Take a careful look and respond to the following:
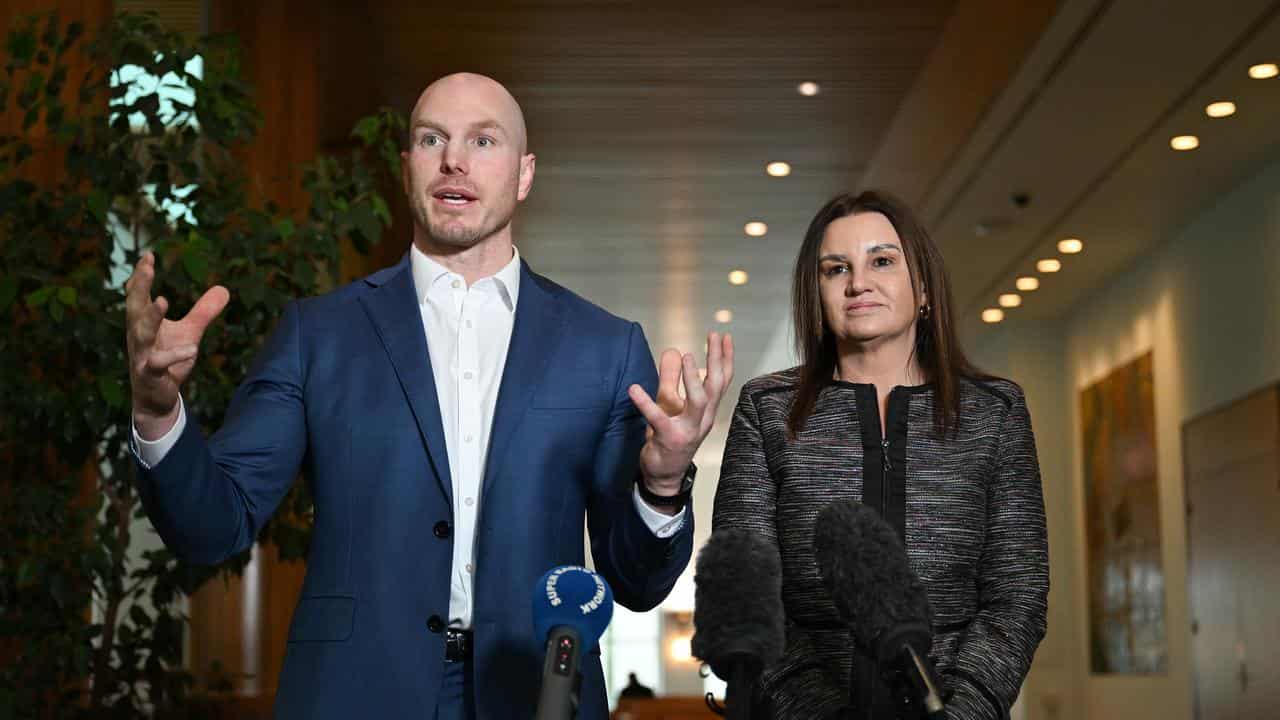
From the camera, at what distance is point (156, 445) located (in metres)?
1.81

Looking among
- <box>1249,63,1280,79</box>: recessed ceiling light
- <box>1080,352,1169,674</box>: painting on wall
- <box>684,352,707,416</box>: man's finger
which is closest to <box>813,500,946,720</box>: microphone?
<box>684,352,707,416</box>: man's finger

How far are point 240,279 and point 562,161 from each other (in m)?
7.02

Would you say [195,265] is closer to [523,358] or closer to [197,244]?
[197,244]

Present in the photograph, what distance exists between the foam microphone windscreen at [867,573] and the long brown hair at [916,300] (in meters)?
0.88

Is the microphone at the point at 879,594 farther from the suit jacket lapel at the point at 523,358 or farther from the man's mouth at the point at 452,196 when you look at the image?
the man's mouth at the point at 452,196

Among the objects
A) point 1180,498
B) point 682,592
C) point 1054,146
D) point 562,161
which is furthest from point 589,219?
point 682,592

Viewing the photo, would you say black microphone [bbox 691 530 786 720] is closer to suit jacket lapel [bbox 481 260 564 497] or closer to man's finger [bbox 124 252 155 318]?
suit jacket lapel [bbox 481 260 564 497]

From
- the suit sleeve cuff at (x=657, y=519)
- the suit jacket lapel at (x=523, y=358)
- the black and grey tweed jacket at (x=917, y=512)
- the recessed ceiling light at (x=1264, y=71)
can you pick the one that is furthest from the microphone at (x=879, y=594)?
the recessed ceiling light at (x=1264, y=71)

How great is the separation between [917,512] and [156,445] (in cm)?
Result: 113

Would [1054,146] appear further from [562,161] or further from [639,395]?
[639,395]

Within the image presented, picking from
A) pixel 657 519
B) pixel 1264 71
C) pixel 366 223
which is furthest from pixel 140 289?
pixel 1264 71

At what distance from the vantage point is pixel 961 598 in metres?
2.36

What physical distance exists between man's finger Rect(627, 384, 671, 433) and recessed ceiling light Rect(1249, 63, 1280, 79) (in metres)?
7.17

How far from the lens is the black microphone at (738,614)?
1449 mm
